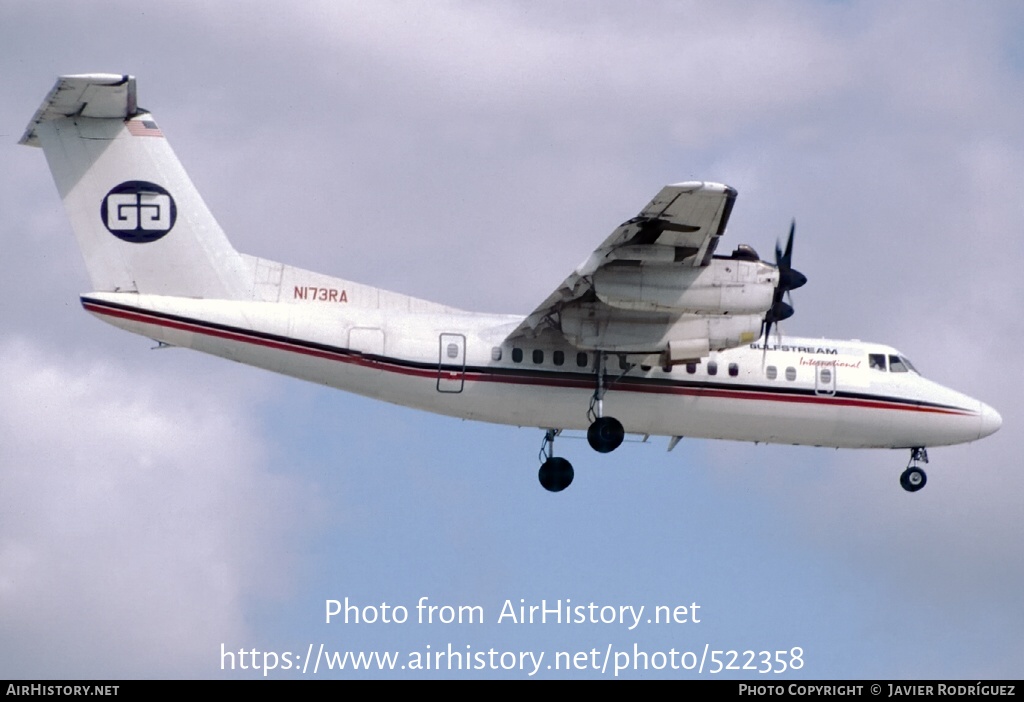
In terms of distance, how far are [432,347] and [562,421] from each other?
309 cm

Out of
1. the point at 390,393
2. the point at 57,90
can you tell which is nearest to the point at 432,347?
the point at 390,393

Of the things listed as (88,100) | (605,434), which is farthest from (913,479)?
(88,100)

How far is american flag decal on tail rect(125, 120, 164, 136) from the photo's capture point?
101 feet

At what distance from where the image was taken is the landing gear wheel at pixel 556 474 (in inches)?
1344

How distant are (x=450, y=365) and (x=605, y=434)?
3282 millimetres

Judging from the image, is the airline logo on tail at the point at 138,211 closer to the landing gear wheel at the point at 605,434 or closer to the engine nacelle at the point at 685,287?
the engine nacelle at the point at 685,287

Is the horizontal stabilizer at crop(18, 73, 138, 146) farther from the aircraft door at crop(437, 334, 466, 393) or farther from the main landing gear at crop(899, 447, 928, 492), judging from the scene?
the main landing gear at crop(899, 447, 928, 492)

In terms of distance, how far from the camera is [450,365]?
31.5 meters

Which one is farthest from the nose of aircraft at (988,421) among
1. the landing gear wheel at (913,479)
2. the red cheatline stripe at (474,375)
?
the landing gear wheel at (913,479)

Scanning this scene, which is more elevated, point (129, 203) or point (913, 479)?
point (129, 203)

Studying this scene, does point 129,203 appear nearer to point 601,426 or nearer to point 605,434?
point 601,426

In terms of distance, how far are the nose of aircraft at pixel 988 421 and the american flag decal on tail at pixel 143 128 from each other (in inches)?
711
